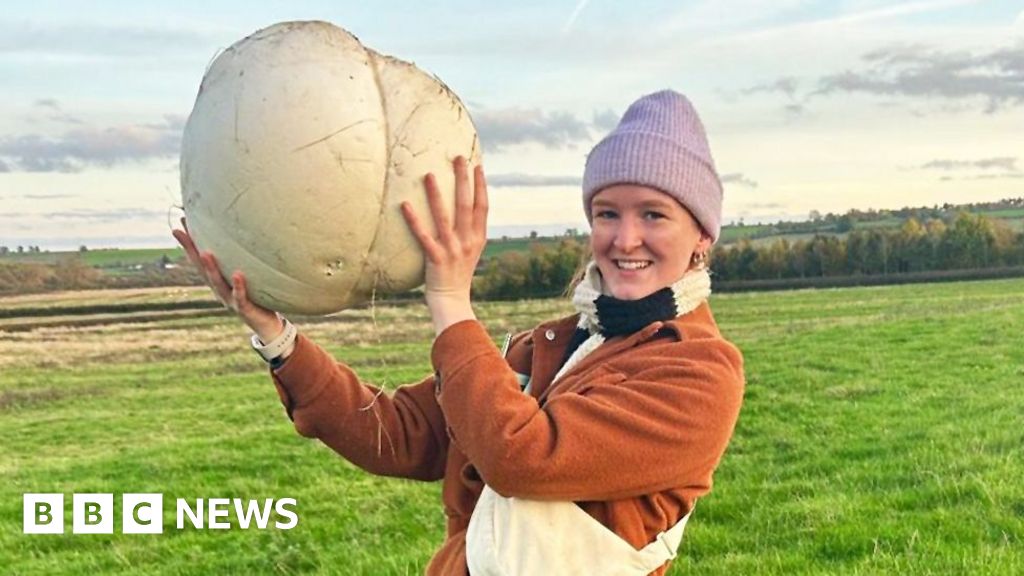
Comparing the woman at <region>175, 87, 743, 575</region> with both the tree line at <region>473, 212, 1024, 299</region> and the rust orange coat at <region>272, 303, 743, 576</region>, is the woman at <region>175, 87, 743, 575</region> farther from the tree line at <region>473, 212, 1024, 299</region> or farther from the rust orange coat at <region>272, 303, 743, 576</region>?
the tree line at <region>473, 212, 1024, 299</region>

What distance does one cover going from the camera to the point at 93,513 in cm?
1014

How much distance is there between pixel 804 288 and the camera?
50656mm

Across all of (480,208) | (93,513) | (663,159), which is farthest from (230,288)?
(93,513)

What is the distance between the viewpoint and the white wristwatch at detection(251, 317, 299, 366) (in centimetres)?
300

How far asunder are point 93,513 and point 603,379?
8.98m

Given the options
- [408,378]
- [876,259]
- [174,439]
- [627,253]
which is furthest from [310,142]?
[876,259]

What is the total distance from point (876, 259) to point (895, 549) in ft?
172

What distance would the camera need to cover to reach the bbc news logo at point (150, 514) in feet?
30.2

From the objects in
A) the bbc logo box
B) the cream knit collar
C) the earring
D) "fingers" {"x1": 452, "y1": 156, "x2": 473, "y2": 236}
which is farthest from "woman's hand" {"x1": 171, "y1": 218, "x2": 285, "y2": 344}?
the bbc logo box

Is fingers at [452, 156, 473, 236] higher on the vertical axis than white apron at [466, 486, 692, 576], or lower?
higher

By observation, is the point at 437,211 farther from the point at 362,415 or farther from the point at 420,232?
the point at 362,415

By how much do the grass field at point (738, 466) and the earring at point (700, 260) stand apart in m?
3.63

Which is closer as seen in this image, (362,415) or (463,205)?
A: (463,205)

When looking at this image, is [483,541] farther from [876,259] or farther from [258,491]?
[876,259]
